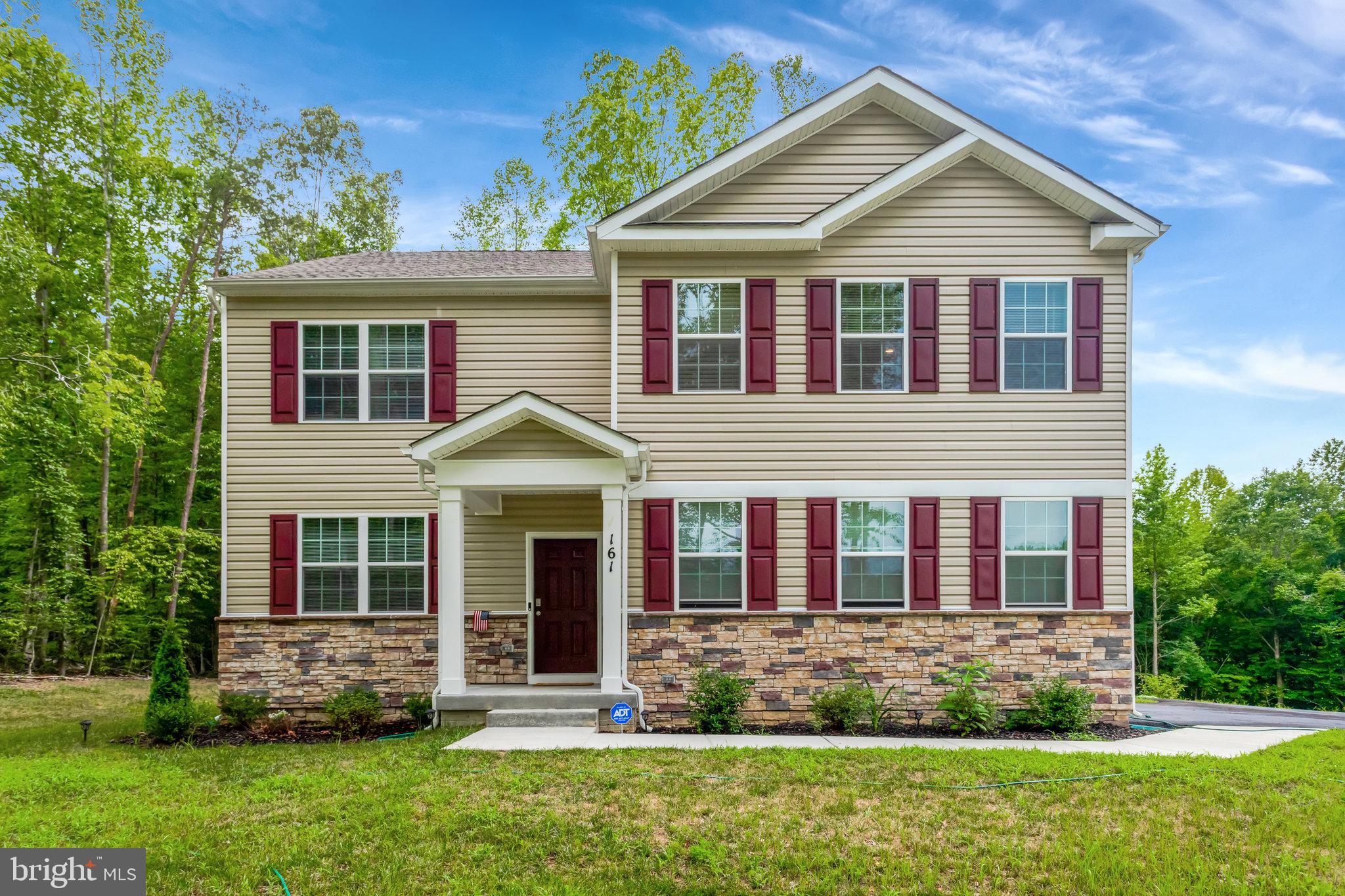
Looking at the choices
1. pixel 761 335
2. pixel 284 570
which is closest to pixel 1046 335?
pixel 761 335

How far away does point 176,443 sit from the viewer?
720 inches

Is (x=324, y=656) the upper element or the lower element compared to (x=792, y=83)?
lower

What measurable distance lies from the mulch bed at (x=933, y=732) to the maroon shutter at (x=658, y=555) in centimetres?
153

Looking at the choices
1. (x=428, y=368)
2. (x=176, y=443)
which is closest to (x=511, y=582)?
(x=428, y=368)

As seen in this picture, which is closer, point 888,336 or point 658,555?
point 658,555

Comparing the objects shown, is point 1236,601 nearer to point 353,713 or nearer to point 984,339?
point 984,339

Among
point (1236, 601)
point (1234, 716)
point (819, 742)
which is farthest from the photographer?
point (1236, 601)

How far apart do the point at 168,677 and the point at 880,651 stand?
8.70 metres

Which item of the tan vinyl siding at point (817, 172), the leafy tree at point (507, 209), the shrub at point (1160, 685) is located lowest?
the shrub at point (1160, 685)

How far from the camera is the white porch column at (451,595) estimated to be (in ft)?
30.3

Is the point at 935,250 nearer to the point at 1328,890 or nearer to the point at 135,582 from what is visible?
the point at 1328,890

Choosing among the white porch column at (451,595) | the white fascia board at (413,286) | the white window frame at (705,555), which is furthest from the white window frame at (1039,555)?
the white porch column at (451,595)

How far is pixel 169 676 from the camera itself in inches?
372

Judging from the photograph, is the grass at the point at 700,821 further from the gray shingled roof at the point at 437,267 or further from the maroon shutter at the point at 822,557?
the gray shingled roof at the point at 437,267
